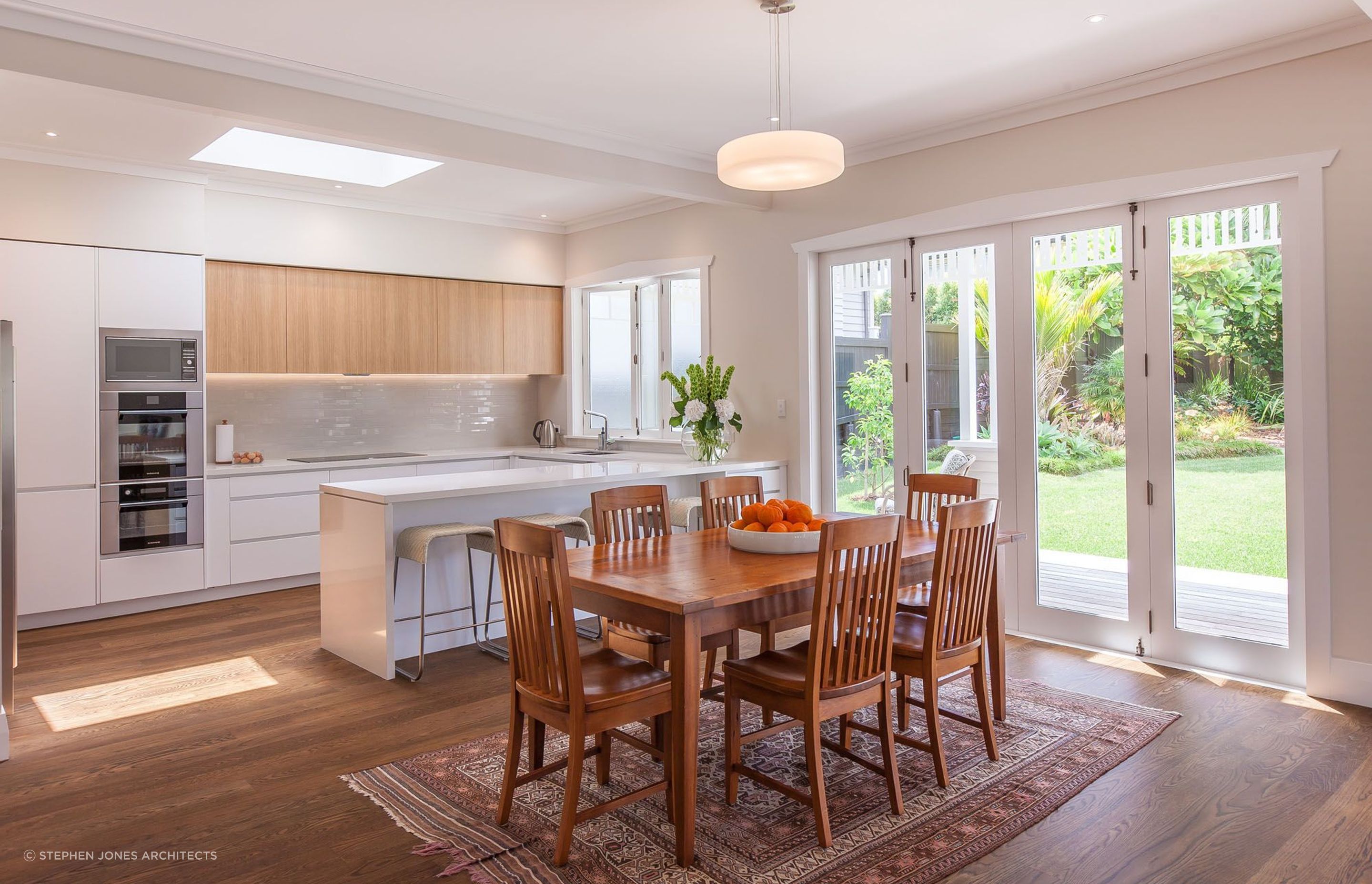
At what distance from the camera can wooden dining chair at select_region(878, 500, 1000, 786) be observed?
9.29 feet

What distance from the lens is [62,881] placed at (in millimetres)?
2355

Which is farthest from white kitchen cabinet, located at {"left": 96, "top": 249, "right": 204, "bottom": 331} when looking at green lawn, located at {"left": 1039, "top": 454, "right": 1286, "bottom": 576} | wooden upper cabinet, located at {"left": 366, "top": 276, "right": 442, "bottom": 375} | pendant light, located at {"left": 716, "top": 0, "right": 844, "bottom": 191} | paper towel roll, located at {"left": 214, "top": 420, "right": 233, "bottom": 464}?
green lawn, located at {"left": 1039, "top": 454, "right": 1286, "bottom": 576}

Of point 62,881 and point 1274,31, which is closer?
point 62,881

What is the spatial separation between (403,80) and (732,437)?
2919 millimetres

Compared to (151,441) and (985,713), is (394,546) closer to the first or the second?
(151,441)

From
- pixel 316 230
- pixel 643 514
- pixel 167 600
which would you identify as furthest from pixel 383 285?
pixel 643 514

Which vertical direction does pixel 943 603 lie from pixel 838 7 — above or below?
below

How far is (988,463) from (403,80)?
349 cm

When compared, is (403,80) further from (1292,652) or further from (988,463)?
(1292,652)

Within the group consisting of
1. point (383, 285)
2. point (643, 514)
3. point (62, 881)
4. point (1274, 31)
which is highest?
point (1274, 31)

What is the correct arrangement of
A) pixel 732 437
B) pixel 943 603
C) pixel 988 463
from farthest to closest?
pixel 732 437, pixel 988 463, pixel 943 603

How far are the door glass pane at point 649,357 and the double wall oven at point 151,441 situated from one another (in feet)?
10.1

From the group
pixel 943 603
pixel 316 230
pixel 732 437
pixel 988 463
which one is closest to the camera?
pixel 943 603

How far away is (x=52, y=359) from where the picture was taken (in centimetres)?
499
